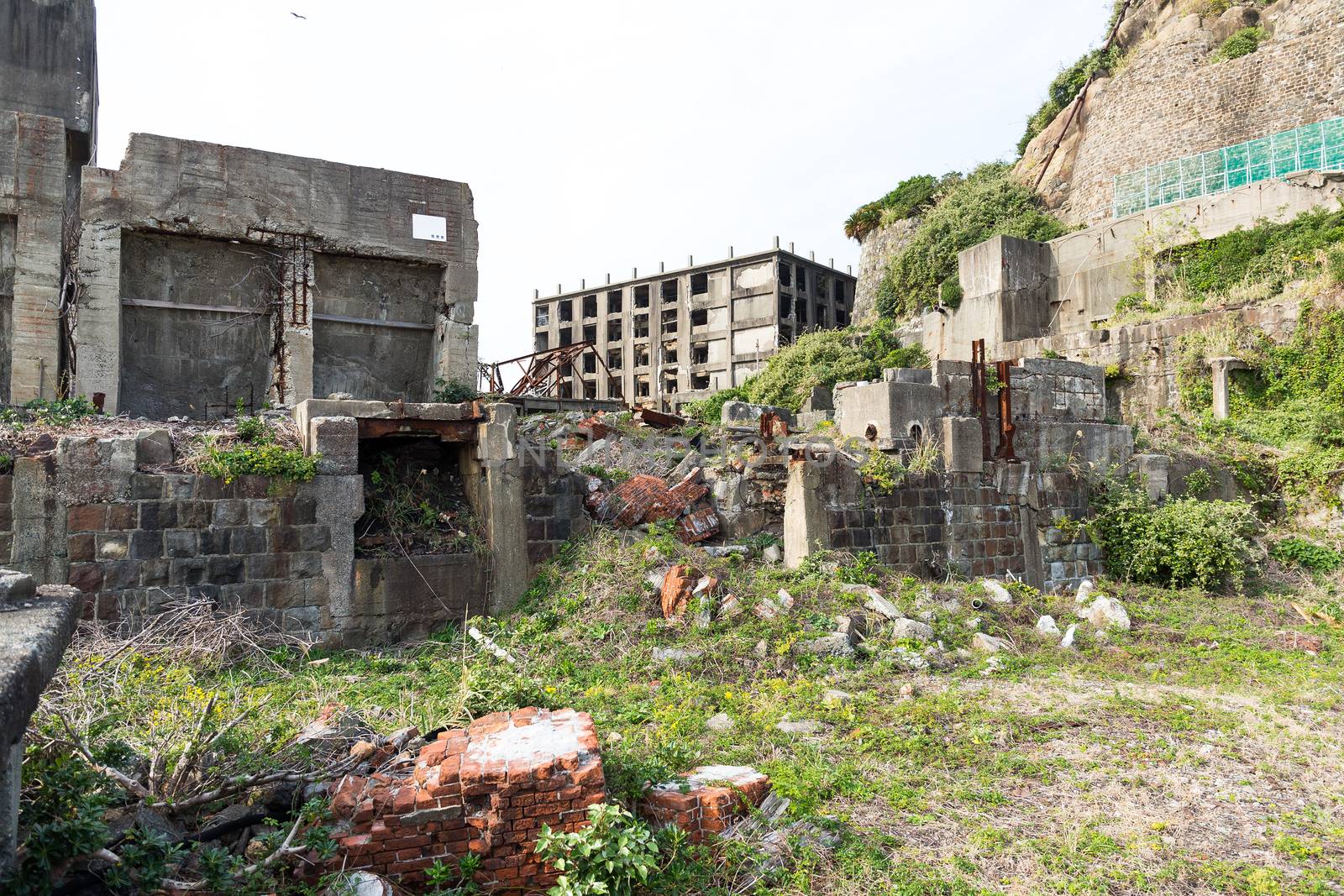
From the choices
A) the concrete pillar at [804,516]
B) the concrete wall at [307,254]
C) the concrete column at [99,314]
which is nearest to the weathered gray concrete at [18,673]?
the concrete pillar at [804,516]

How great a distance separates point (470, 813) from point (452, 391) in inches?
379

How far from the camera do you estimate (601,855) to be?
347 cm

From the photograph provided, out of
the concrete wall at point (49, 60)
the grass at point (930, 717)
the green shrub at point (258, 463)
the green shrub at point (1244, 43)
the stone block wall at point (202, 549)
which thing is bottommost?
the grass at point (930, 717)

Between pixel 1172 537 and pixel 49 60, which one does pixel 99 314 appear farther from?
pixel 1172 537

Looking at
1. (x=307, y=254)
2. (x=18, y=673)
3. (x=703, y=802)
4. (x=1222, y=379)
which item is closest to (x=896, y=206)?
(x=1222, y=379)

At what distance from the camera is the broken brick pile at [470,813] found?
352 cm

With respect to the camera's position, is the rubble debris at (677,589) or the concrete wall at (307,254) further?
the concrete wall at (307,254)

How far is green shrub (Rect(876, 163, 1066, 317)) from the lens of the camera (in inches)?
933

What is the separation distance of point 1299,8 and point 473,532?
88.9 feet

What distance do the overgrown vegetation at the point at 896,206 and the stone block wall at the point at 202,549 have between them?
2592 centimetres

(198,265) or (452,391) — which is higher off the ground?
(198,265)

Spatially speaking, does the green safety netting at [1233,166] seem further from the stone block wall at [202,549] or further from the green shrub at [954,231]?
the stone block wall at [202,549]

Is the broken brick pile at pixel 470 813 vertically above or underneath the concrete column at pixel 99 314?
underneath

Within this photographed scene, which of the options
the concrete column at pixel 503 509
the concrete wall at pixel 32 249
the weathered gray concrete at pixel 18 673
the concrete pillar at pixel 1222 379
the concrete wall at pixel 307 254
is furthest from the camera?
the concrete pillar at pixel 1222 379
